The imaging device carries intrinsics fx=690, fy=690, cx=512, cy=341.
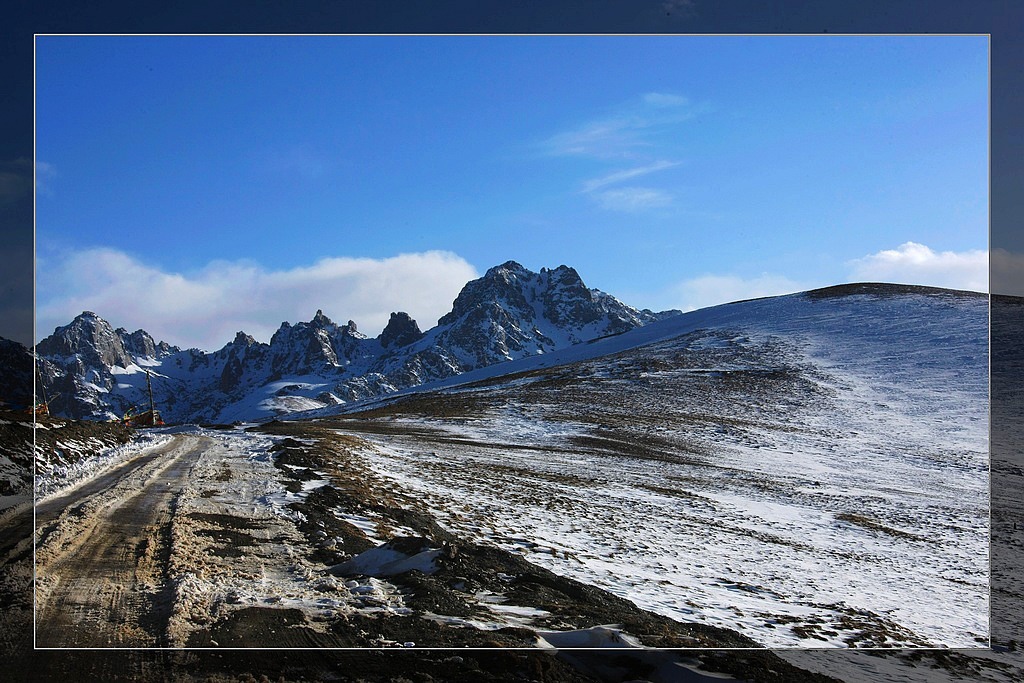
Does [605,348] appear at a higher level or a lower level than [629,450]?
higher

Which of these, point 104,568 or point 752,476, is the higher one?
point 104,568

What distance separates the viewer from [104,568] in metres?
9.24

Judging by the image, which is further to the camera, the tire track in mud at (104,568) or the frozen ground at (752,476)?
the frozen ground at (752,476)

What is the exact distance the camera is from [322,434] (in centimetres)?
3184

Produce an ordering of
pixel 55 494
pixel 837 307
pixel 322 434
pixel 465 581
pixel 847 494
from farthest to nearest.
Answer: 1. pixel 837 307
2. pixel 322 434
3. pixel 847 494
4. pixel 55 494
5. pixel 465 581

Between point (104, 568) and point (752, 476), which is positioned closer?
point (104, 568)

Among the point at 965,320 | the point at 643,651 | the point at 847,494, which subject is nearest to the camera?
the point at 643,651

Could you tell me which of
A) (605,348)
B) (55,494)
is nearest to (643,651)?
(55,494)

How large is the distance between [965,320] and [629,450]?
52892 millimetres

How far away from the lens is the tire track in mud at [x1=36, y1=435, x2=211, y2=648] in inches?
301

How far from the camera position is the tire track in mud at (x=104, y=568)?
7.63m

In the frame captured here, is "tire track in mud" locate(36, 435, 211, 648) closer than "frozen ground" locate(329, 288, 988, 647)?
Yes

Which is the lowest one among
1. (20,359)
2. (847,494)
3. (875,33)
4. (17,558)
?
(847,494)

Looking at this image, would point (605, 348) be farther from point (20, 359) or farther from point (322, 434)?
point (20, 359)
